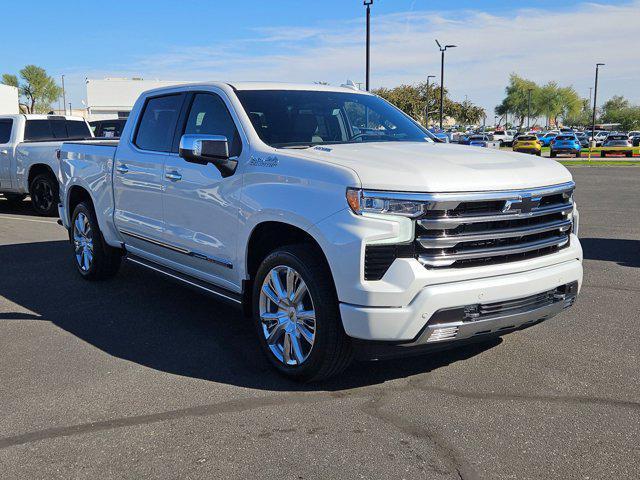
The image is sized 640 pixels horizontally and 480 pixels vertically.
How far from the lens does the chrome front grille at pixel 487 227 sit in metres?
3.67

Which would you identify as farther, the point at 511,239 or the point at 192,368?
the point at 192,368

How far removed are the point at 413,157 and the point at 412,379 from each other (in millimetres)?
1449

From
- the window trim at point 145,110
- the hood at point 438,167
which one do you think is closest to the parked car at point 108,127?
the window trim at point 145,110

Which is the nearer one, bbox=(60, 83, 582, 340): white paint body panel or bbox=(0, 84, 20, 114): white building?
bbox=(60, 83, 582, 340): white paint body panel

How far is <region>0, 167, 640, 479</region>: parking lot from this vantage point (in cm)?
326

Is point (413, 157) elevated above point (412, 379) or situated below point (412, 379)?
above

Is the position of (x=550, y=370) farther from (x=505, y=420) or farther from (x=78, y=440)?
(x=78, y=440)

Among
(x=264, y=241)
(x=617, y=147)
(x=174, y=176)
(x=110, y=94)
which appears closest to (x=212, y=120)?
(x=174, y=176)

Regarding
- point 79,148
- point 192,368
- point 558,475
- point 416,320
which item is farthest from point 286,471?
point 79,148

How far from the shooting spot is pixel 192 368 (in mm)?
4574

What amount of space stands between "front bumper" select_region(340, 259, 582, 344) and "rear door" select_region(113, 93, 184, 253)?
2.49m

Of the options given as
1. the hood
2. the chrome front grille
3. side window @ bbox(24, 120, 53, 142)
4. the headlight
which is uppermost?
side window @ bbox(24, 120, 53, 142)

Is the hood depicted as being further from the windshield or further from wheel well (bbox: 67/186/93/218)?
wheel well (bbox: 67/186/93/218)

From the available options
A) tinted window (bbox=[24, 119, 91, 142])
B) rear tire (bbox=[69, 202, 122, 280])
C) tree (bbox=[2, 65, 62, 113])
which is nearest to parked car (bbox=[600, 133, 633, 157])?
tinted window (bbox=[24, 119, 91, 142])
